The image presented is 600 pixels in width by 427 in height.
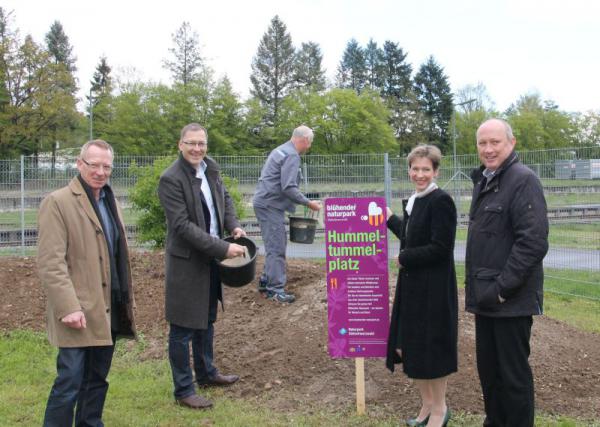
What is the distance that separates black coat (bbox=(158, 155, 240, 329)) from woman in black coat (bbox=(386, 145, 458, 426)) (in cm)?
142

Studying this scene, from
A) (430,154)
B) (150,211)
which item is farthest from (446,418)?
(150,211)

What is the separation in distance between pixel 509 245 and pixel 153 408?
304 cm

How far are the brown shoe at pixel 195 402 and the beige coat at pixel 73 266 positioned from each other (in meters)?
1.18

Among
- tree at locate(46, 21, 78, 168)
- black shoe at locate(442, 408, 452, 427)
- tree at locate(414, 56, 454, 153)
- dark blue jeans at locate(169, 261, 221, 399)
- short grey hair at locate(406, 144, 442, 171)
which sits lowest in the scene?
black shoe at locate(442, 408, 452, 427)

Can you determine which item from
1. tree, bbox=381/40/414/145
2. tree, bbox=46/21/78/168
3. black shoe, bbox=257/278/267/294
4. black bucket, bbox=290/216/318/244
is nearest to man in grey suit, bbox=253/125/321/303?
black bucket, bbox=290/216/318/244

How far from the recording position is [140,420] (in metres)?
4.64

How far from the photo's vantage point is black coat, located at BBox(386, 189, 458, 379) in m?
4.08

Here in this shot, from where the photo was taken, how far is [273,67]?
60.3 metres

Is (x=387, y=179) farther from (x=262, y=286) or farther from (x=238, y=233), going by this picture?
(x=238, y=233)

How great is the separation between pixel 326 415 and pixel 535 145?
51.5 m

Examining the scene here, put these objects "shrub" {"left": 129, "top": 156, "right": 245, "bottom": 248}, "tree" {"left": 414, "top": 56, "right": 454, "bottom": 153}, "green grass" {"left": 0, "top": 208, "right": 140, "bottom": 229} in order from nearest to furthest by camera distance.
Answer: "shrub" {"left": 129, "top": 156, "right": 245, "bottom": 248} → "green grass" {"left": 0, "top": 208, "right": 140, "bottom": 229} → "tree" {"left": 414, "top": 56, "right": 454, "bottom": 153}

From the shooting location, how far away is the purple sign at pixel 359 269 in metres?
→ 4.71

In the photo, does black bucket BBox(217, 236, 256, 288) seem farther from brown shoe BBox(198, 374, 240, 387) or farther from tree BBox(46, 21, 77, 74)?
tree BBox(46, 21, 77, 74)

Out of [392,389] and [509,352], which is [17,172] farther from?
[509,352]
